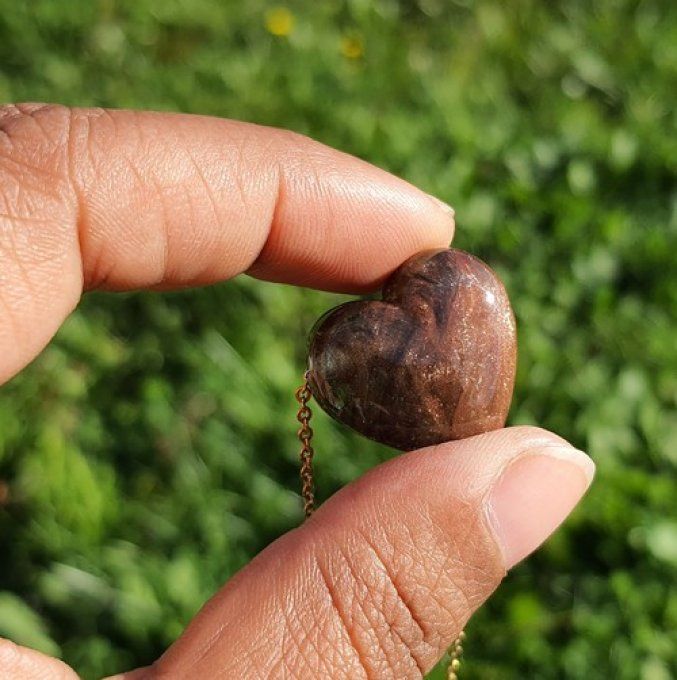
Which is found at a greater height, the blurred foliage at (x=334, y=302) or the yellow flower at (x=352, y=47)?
the yellow flower at (x=352, y=47)

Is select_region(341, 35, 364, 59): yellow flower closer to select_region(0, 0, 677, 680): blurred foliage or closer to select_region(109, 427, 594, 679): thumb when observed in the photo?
select_region(0, 0, 677, 680): blurred foliage

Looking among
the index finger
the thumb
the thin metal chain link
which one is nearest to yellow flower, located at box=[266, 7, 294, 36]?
the index finger

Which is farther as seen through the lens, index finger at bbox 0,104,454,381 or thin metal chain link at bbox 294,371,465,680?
thin metal chain link at bbox 294,371,465,680

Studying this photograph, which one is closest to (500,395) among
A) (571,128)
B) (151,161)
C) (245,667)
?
(245,667)

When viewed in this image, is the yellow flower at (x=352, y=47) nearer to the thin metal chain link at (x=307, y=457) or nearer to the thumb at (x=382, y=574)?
the thin metal chain link at (x=307, y=457)

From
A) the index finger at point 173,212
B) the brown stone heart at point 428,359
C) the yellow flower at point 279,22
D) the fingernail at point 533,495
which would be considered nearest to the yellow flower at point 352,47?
the yellow flower at point 279,22

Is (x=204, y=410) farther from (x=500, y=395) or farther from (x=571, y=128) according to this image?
(x=571, y=128)

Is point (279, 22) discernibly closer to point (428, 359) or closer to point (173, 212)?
point (173, 212)
